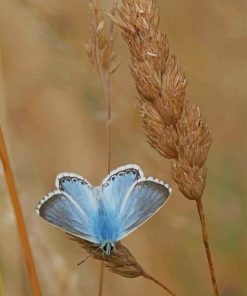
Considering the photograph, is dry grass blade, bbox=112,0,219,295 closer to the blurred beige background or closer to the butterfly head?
the butterfly head

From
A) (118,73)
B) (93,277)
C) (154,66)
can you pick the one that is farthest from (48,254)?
(154,66)

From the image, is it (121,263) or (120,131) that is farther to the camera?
(120,131)

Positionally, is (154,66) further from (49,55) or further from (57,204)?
(49,55)

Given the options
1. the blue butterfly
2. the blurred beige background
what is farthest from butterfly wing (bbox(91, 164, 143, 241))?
the blurred beige background

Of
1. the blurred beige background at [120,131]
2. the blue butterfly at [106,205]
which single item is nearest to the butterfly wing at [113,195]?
the blue butterfly at [106,205]

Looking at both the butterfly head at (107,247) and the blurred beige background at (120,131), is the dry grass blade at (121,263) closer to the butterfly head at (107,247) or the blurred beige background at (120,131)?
the butterfly head at (107,247)

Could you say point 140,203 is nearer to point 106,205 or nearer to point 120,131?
point 106,205

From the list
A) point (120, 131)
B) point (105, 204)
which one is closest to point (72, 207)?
point (105, 204)
